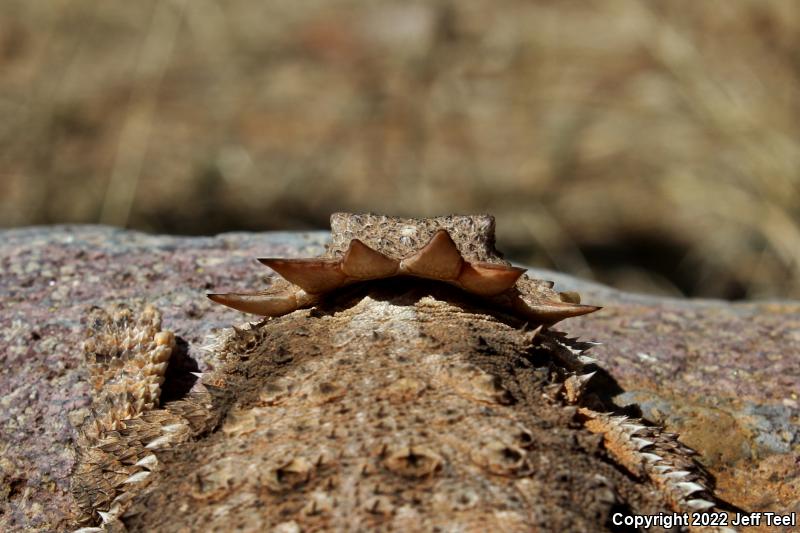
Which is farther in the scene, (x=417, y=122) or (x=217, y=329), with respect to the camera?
(x=417, y=122)

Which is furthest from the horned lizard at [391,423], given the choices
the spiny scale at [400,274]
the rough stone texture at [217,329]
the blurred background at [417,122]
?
Answer: the blurred background at [417,122]

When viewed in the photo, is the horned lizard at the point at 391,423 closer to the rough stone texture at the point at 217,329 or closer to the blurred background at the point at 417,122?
the rough stone texture at the point at 217,329

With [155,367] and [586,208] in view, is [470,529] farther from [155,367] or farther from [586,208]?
[586,208]

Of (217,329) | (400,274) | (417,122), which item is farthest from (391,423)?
(417,122)

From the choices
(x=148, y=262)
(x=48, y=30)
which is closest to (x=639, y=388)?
(x=148, y=262)

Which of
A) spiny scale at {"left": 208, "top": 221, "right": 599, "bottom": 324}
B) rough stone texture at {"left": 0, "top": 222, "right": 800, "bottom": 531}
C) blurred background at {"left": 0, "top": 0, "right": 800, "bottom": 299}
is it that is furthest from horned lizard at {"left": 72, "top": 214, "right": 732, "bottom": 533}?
blurred background at {"left": 0, "top": 0, "right": 800, "bottom": 299}

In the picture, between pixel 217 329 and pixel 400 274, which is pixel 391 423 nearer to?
Answer: pixel 400 274
